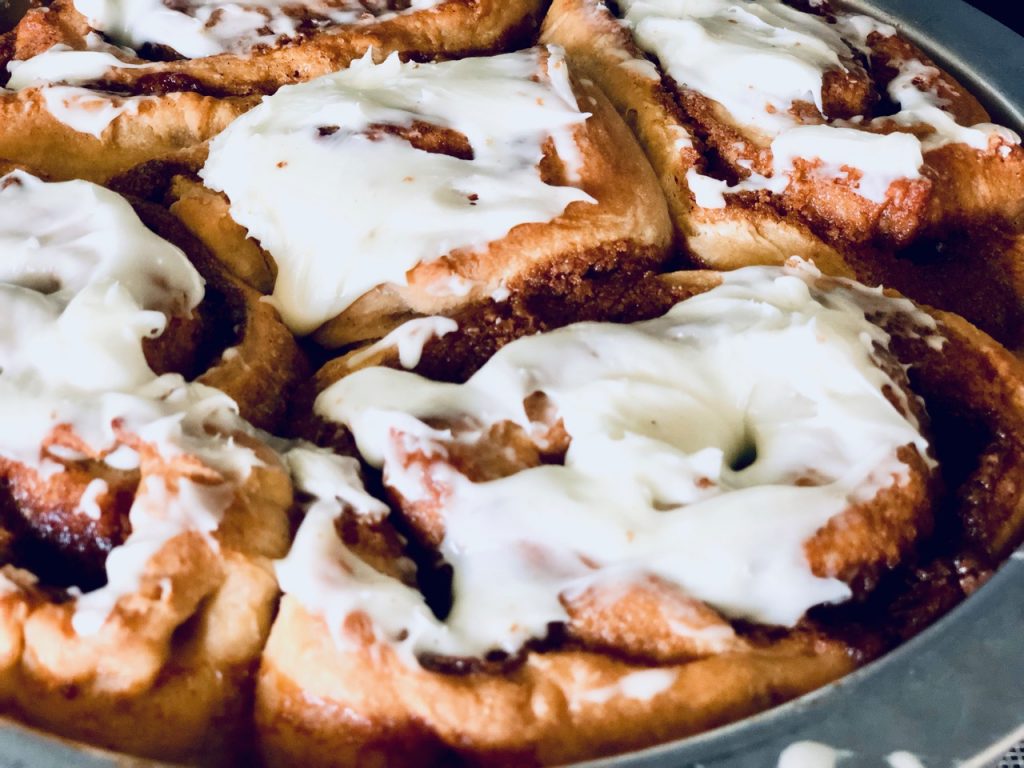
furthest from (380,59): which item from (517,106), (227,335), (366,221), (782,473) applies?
(782,473)

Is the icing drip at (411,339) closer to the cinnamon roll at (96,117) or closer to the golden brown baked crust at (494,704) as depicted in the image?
the golden brown baked crust at (494,704)

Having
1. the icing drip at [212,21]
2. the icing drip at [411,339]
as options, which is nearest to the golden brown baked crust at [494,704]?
the icing drip at [411,339]

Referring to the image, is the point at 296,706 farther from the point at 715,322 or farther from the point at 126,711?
the point at 715,322

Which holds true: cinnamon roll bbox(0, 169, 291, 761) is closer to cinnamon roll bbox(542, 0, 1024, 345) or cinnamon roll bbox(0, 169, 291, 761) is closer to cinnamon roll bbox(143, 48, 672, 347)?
cinnamon roll bbox(143, 48, 672, 347)

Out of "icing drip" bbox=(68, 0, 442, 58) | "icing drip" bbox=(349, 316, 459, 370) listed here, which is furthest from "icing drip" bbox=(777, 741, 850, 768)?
"icing drip" bbox=(68, 0, 442, 58)

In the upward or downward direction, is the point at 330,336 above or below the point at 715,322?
below

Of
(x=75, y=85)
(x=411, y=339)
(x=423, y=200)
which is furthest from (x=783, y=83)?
(x=75, y=85)

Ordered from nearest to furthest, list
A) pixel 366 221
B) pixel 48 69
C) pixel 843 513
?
pixel 843 513
pixel 366 221
pixel 48 69
